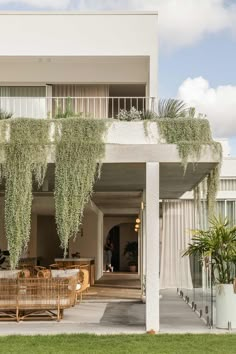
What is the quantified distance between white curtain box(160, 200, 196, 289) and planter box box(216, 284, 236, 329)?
8.66 metres

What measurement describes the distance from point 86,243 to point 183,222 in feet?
19.1

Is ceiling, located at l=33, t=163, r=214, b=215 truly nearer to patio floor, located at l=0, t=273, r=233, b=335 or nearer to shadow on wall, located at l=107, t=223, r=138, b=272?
patio floor, located at l=0, t=273, r=233, b=335

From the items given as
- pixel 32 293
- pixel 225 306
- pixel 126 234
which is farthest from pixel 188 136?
pixel 126 234

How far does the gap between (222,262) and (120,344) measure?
2.88m

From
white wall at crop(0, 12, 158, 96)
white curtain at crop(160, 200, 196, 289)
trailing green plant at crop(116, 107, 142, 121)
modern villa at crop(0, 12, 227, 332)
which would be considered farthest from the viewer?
white curtain at crop(160, 200, 196, 289)

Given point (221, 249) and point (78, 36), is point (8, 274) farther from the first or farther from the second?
point (78, 36)

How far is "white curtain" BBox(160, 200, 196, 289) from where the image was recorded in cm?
2067

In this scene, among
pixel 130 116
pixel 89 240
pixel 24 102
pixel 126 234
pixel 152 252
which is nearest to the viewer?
pixel 152 252

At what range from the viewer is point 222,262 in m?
12.2

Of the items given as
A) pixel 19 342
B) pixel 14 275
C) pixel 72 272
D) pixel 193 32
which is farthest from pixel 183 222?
pixel 19 342

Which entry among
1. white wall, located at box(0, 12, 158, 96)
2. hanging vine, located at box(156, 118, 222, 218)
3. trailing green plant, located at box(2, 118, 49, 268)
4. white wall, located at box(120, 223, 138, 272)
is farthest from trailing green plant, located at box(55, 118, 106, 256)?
white wall, located at box(120, 223, 138, 272)

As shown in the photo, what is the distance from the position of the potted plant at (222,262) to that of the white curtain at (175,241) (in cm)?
823

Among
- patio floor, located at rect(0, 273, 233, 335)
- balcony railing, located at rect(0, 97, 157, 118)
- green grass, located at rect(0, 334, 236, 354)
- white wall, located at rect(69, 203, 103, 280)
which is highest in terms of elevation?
balcony railing, located at rect(0, 97, 157, 118)

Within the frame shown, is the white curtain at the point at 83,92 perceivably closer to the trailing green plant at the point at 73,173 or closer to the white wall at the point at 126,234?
the trailing green plant at the point at 73,173
